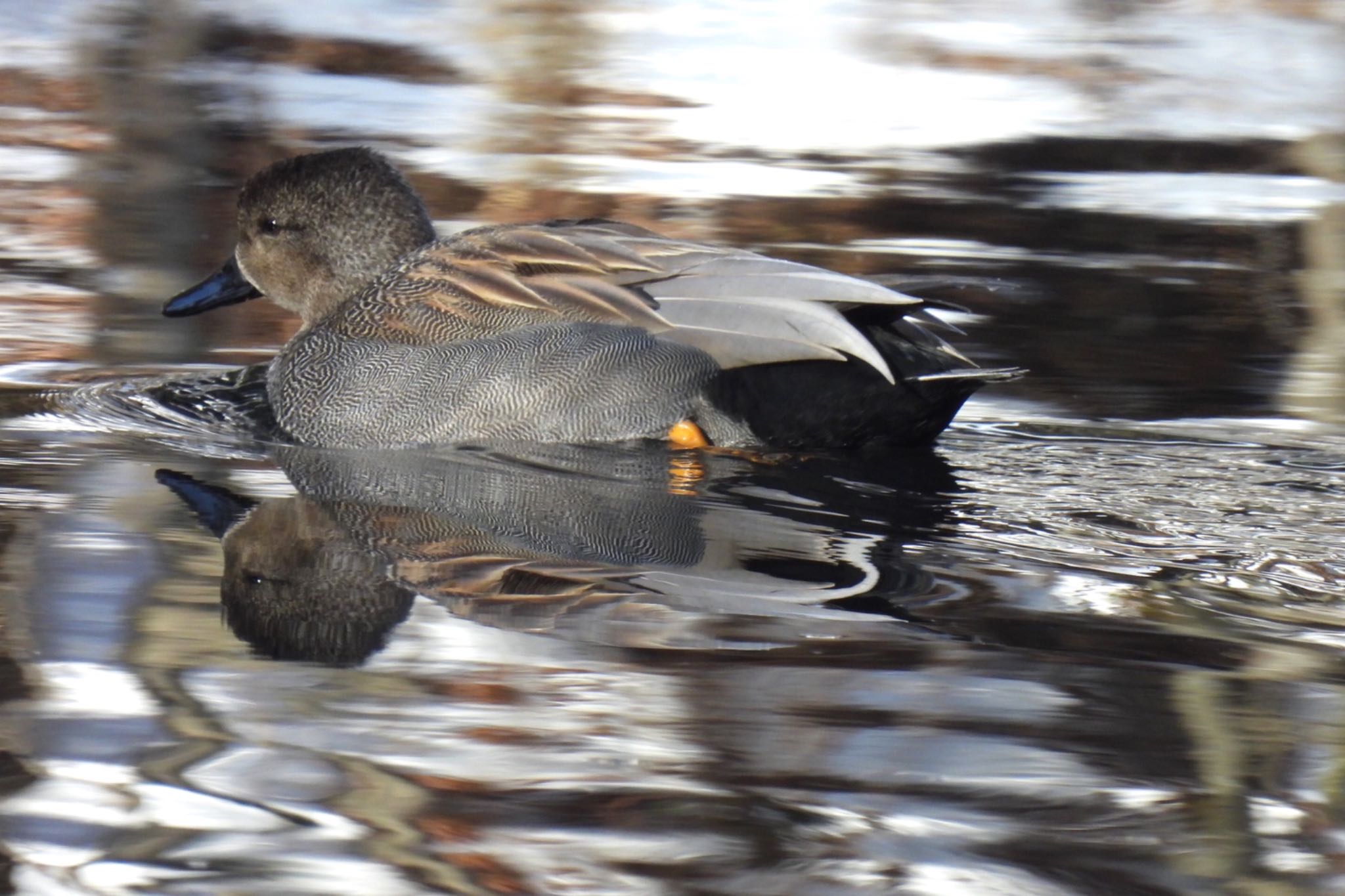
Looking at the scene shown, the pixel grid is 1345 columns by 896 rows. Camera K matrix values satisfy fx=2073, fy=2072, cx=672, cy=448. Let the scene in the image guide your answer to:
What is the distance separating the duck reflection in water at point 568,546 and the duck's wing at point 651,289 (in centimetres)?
35

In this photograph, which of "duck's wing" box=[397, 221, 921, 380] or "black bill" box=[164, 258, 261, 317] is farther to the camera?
"black bill" box=[164, 258, 261, 317]

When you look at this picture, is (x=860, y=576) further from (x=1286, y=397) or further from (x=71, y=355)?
(x=71, y=355)

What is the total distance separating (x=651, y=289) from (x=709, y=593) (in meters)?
1.70

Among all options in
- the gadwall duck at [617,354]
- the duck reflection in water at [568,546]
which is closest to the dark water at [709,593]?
the duck reflection in water at [568,546]

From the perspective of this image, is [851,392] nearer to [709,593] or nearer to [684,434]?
[684,434]

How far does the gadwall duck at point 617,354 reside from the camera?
5578 millimetres

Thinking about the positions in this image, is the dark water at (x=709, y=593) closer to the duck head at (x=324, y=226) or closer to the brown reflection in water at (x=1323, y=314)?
the brown reflection in water at (x=1323, y=314)

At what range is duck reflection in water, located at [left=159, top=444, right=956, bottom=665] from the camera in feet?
13.2

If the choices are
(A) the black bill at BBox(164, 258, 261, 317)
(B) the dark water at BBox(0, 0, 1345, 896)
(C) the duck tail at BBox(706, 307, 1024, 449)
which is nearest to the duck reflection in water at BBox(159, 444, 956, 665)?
(B) the dark water at BBox(0, 0, 1345, 896)

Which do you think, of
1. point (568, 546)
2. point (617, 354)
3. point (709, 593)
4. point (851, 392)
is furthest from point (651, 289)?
point (709, 593)

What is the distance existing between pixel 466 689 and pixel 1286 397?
142 inches

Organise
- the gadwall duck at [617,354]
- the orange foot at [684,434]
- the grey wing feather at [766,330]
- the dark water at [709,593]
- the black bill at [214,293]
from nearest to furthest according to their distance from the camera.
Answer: the dark water at [709,593] → the grey wing feather at [766,330] → the gadwall duck at [617,354] → the orange foot at [684,434] → the black bill at [214,293]

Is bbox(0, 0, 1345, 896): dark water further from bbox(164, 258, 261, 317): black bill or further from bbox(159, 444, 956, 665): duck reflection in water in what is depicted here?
bbox(164, 258, 261, 317): black bill

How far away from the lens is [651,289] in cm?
577
